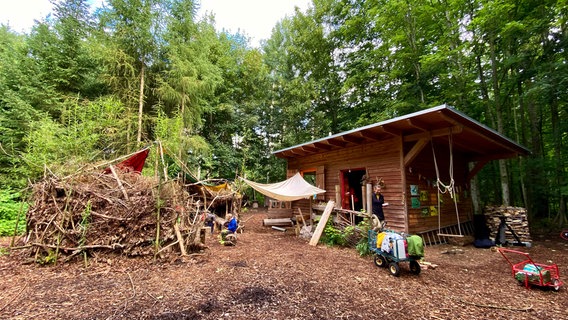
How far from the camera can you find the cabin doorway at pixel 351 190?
7.06 metres

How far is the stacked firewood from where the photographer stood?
19.1 feet

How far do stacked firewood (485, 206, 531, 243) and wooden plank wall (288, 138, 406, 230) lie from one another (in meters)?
2.64

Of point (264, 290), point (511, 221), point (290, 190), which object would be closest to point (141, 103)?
point (290, 190)

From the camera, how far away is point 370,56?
11.5 meters

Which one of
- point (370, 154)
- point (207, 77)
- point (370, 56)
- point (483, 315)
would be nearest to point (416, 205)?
point (370, 154)

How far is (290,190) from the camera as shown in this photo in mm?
7012

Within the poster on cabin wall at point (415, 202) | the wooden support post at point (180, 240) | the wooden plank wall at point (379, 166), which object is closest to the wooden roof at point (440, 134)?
the wooden plank wall at point (379, 166)

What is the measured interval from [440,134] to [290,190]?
157 inches

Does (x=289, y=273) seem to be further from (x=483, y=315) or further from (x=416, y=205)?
(x=416, y=205)

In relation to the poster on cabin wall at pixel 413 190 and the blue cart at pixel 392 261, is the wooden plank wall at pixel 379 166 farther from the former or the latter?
the blue cart at pixel 392 261

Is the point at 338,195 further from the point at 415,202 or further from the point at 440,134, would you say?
the point at 440,134

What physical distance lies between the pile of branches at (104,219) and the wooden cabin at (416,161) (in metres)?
4.38

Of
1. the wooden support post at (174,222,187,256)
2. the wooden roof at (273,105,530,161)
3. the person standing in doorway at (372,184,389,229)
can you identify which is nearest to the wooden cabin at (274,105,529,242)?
the wooden roof at (273,105,530,161)

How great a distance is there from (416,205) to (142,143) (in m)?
8.71
